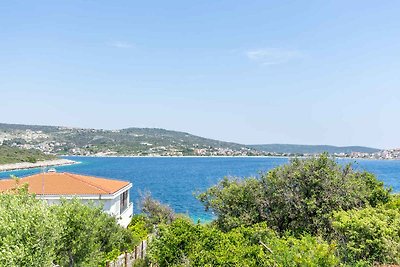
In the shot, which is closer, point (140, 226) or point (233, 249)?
point (233, 249)

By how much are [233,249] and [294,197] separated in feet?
26.8

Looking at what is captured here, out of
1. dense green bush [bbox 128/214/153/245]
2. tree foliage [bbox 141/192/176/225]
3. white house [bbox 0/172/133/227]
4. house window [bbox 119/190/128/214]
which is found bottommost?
dense green bush [bbox 128/214/153/245]

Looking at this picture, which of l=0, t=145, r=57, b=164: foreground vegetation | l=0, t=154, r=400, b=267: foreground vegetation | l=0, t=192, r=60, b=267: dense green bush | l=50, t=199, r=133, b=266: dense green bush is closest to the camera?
l=0, t=192, r=60, b=267: dense green bush

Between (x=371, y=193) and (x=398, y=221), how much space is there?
937 cm

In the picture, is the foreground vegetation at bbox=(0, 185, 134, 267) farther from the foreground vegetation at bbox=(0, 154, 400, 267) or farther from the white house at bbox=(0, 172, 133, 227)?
the white house at bbox=(0, 172, 133, 227)

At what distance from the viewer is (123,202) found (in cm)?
3491

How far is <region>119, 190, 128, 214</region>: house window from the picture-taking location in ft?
110

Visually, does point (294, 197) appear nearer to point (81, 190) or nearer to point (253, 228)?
point (253, 228)

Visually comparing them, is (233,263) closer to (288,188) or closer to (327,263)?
(327,263)

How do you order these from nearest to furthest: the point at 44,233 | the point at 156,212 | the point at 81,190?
the point at 44,233 < the point at 81,190 < the point at 156,212

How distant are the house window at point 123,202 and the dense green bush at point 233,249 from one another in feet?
56.3

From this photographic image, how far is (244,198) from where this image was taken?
2253 cm

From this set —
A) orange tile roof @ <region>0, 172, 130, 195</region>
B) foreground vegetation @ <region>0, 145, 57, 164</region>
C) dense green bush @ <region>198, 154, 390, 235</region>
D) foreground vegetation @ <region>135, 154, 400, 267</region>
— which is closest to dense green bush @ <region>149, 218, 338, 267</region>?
foreground vegetation @ <region>135, 154, 400, 267</region>

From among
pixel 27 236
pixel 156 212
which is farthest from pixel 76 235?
pixel 156 212
